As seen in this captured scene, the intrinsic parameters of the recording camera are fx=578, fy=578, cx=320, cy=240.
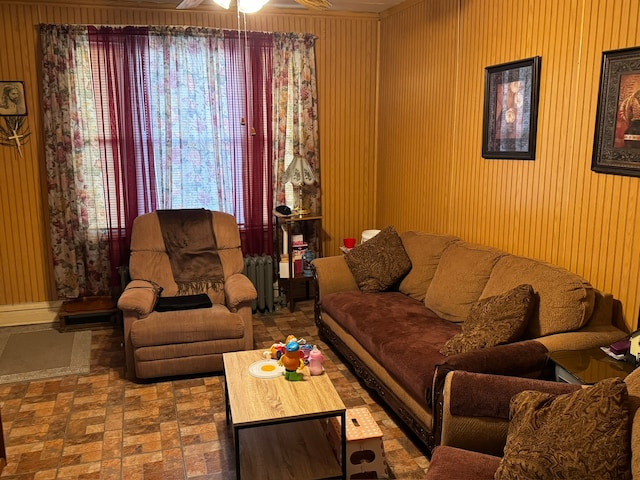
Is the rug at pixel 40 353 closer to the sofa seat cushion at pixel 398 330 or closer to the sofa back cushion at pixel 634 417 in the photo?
the sofa seat cushion at pixel 398 330

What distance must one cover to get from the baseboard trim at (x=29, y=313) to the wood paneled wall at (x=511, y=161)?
10.4 ft

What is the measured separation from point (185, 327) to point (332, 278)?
120 centimetres

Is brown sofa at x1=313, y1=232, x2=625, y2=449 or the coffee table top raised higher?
brown sofa at x1=313, y1=232, x2=625, y2=449

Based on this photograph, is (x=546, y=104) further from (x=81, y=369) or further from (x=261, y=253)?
(x=81, y=369)

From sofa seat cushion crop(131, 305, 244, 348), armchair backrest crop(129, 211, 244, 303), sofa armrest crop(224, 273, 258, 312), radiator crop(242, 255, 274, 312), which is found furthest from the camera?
radiator crop(242, 255, 274, 312)

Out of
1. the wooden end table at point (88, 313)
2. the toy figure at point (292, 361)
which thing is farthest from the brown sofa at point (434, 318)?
the wooden end table at point (88, 313)

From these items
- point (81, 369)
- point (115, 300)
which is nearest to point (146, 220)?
point (115, 300)

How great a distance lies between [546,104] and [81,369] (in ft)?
11.6

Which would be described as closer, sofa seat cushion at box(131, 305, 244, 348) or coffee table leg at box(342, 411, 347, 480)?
coffee table leg at box(342, 411, 347, 480)

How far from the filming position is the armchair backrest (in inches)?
174

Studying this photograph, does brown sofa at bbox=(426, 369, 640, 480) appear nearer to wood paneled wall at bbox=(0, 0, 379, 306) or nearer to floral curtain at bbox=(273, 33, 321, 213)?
floral curtain at bbox=(273, 33, 321, 213)

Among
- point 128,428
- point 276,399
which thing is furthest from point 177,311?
point 276,399

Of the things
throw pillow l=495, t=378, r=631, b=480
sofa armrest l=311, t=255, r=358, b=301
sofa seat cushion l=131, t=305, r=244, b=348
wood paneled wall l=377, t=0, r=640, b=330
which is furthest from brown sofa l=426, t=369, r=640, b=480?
sofa armrest l=311, t=255, r=358, b=301

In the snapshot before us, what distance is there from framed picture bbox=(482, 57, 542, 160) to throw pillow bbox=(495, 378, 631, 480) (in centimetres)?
193
